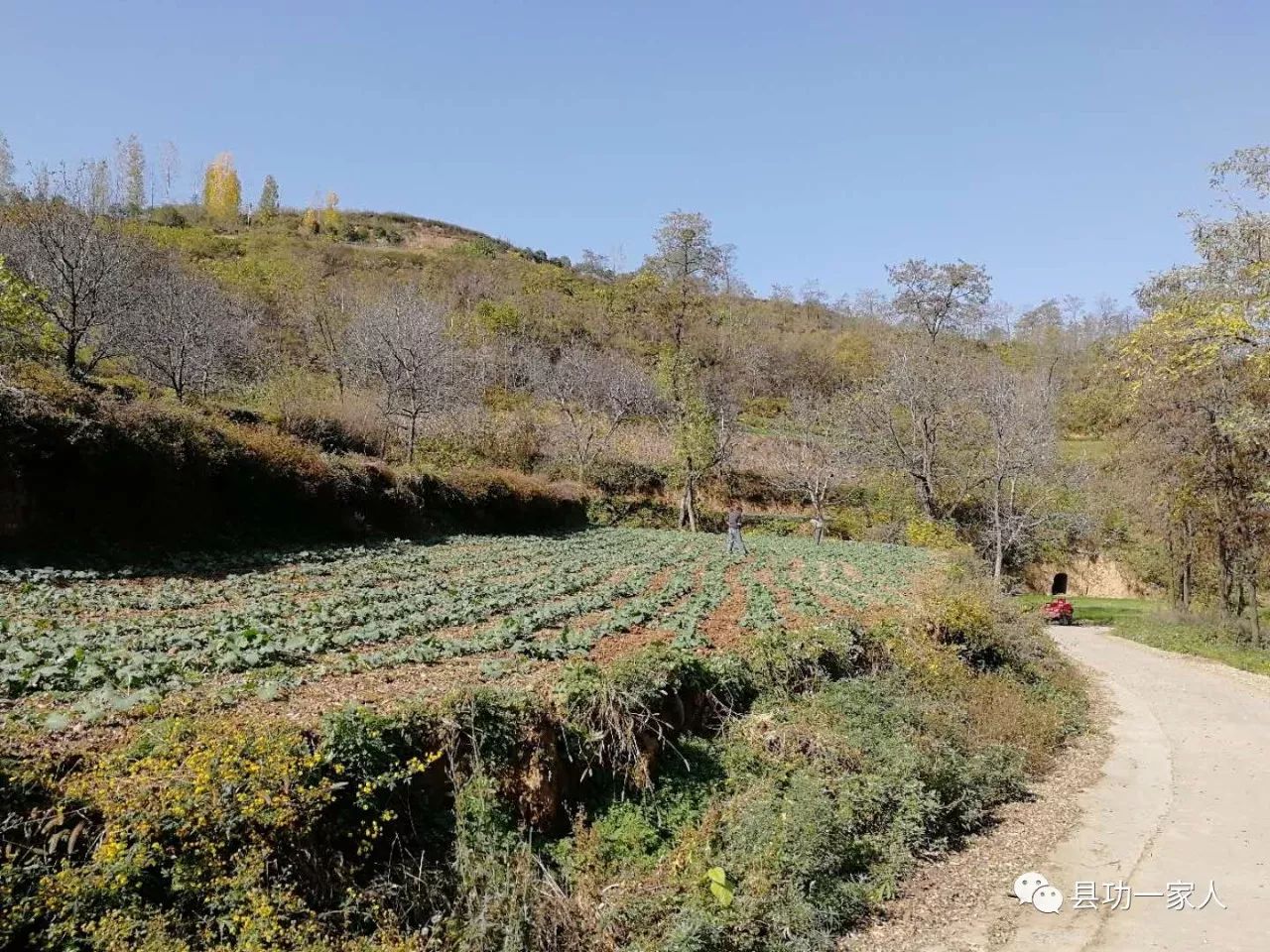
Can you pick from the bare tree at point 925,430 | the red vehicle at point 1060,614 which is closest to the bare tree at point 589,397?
the bare tree at point 925,430

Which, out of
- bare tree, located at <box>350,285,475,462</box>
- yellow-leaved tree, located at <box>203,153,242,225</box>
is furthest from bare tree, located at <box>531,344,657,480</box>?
yellow-leaved tree, located at <box>203,153,242,225</box>

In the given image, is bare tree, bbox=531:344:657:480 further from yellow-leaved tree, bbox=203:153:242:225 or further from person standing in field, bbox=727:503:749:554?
yellow-leaved tree, bbox=203:153:242:225

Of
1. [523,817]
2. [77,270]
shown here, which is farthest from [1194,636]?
[77,270]

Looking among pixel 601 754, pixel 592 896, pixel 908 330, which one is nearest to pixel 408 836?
pixel 592 896

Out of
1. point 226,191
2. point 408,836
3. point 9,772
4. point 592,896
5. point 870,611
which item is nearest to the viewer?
point 9,772

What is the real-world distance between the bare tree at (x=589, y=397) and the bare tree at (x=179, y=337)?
1815 cm

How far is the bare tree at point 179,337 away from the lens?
30.5 metres

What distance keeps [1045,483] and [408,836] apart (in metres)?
40.5

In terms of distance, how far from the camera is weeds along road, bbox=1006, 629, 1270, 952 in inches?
305

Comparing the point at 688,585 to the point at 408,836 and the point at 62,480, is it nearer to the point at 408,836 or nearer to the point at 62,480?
the point at 408,836

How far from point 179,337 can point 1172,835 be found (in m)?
34.5

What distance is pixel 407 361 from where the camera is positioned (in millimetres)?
36750

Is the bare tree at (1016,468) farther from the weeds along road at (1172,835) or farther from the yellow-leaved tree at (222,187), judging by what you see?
the yellow-leaved tree at (222,187)

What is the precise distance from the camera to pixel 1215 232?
18.8 meters
